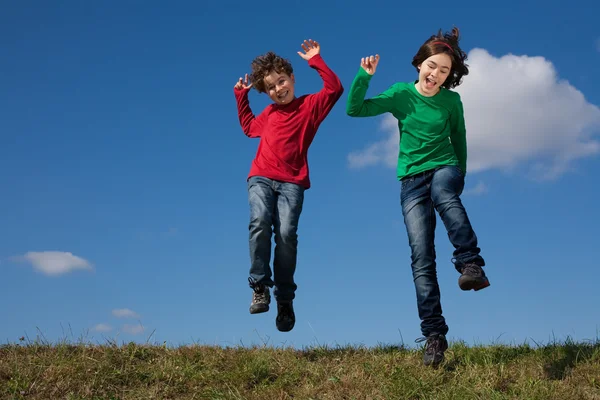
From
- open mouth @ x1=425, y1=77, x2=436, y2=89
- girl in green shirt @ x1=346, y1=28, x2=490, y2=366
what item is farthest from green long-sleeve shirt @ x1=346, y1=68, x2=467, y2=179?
open mouth @ x1=425, y1=77, x2=436, y2=89

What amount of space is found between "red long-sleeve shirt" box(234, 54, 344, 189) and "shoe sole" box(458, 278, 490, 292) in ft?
7.60

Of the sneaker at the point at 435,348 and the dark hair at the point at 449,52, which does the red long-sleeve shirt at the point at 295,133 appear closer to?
the dark hair at the point at 449,52

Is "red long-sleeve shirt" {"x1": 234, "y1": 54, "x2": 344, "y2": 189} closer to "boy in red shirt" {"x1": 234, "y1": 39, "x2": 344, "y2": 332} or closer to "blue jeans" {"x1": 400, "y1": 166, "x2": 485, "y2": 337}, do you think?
"boy in red shirt" {"x1": 234, "y1": 39, "x2": 344, "y2": 332}

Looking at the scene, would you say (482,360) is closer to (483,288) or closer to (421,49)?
(483,288)

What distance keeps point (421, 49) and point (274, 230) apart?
2.67 metres

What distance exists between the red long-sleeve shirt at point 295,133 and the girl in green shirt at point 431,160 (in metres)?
0.74

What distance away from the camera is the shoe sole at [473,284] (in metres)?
6.17

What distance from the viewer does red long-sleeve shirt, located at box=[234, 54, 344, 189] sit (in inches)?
301

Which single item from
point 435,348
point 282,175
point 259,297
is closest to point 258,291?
point 259,297

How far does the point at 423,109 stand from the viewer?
7.07 metres

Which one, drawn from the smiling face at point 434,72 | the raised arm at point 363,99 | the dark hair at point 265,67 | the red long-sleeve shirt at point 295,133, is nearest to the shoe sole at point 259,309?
the red long-sleeve shirt at point 295,133

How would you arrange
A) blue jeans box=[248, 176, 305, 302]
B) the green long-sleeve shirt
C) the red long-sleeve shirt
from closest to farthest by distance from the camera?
the green long-sleeve shirt → blue jeans box=[248, 176, 305, 302] → the red long-sleeve shirt

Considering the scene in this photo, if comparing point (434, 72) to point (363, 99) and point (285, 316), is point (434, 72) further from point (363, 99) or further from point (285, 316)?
point (285, 316)

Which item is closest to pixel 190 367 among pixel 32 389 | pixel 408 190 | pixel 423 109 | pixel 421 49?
pixel 32 389
